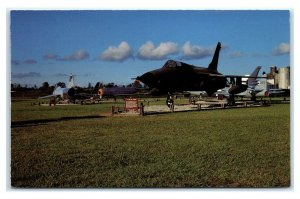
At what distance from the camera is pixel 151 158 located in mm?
6980

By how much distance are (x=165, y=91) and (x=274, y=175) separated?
7595mm

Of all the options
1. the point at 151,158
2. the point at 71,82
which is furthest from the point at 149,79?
the point at 151,158

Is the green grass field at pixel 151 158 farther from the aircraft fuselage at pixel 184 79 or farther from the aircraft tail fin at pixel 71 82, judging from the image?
the aircraft fuselage at pixel 184 79

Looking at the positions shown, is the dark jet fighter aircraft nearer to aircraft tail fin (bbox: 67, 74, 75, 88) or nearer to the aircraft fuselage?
the aircraft fuselage

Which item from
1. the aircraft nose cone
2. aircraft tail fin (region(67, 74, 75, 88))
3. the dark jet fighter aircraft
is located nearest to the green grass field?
aircraft tail fin (region(67, 74, 75, 88))

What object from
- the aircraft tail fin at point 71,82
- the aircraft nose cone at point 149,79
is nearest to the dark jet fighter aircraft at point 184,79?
the aircraft nose cone at point 149,79

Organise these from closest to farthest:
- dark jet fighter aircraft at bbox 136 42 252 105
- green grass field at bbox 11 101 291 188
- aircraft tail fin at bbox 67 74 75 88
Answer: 1. green grass field at bbox 11 101 291 188
2. aircraft tail fin at bbox 67 74 75 88
3. dark jet fighter aircraft at bbox 136 42 252 105

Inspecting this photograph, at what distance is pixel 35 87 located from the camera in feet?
28.8

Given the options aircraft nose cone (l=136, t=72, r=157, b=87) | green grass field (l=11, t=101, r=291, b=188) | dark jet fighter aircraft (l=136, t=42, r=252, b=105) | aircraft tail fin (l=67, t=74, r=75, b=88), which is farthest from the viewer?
dark jet fighter aircraft (l=136, t=42, r=252, b=105)

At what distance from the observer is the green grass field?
20.3ft

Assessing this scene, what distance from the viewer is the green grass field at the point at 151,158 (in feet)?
20.3

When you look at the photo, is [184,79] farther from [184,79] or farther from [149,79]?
[149,79]

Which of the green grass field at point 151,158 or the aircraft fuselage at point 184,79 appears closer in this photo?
the green grass field at point 151,158

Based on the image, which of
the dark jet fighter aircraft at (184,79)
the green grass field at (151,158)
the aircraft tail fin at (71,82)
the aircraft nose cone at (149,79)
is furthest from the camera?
the dark jet fighter aircraft at (184,79)
